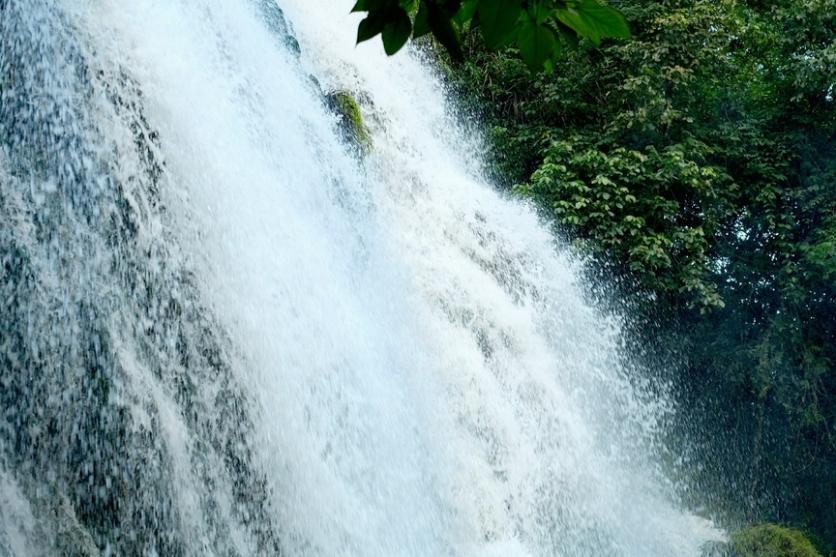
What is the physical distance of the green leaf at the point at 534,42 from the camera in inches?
60.9

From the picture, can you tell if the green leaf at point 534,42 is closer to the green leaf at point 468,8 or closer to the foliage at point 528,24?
the foliage at point 528,24

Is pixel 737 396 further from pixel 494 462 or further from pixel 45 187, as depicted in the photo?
pixel 45 187

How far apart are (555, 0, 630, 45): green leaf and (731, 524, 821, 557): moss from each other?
27.2 feet

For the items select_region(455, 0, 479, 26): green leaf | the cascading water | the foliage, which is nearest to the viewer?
the foliage

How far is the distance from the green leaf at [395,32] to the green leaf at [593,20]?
274 millimetres

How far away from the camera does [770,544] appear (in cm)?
868

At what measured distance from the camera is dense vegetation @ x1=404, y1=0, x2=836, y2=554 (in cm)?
1102

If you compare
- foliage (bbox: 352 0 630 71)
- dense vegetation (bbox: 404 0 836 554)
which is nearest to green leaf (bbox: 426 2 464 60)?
foliage (bbox: 352 0 630 71)

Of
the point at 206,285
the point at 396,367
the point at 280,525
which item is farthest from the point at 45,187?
the point at 396,367

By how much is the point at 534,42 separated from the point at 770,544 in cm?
843

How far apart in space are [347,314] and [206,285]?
1.38 meters

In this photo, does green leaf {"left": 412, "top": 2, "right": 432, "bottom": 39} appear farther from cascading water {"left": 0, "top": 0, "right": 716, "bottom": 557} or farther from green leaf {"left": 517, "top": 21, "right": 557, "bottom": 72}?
cascading water {"left": 0, "top": 0, "right": 716, "bottom": 557}

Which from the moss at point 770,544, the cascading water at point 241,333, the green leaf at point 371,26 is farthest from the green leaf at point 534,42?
the moss at point 770,544

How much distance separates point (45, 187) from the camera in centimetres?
455
